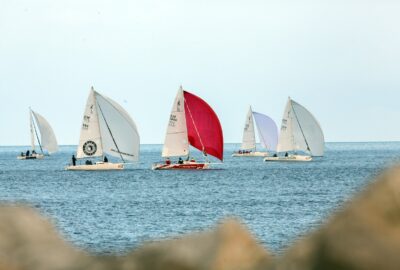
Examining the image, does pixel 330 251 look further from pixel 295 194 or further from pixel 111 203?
pixel 295 194

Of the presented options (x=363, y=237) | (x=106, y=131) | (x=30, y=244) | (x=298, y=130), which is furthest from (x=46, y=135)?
(x=363, y=237)

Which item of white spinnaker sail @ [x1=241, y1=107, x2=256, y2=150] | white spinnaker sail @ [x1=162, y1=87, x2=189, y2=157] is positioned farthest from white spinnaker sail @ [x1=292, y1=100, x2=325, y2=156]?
white spinnaker sail @ [x1=162, y1=87, x2=189, y2=157]

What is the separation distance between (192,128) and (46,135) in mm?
87895

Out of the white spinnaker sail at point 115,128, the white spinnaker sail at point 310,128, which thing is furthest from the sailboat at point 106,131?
the white spinnaker sail at point 310,128

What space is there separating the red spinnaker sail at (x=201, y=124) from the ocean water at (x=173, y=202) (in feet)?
11.7

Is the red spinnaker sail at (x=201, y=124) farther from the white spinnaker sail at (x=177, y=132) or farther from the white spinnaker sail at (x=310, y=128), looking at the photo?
the white spinnaker sail at (x=310, y=128)

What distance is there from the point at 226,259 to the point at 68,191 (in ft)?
236

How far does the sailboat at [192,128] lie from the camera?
290 ft

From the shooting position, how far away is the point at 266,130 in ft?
543

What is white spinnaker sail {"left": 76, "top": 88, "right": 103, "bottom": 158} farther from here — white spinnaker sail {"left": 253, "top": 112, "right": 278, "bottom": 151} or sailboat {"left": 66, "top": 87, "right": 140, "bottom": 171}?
white spinnaker sail {"left": 253, "top": 112, "right": 278, "bottom": 151}

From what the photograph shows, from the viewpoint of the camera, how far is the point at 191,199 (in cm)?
6378

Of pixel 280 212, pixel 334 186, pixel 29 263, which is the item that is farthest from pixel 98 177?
pixel 29 263

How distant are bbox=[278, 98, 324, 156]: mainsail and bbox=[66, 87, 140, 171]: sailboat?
34269 millimetres

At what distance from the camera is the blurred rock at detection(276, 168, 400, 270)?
10.4 feet
